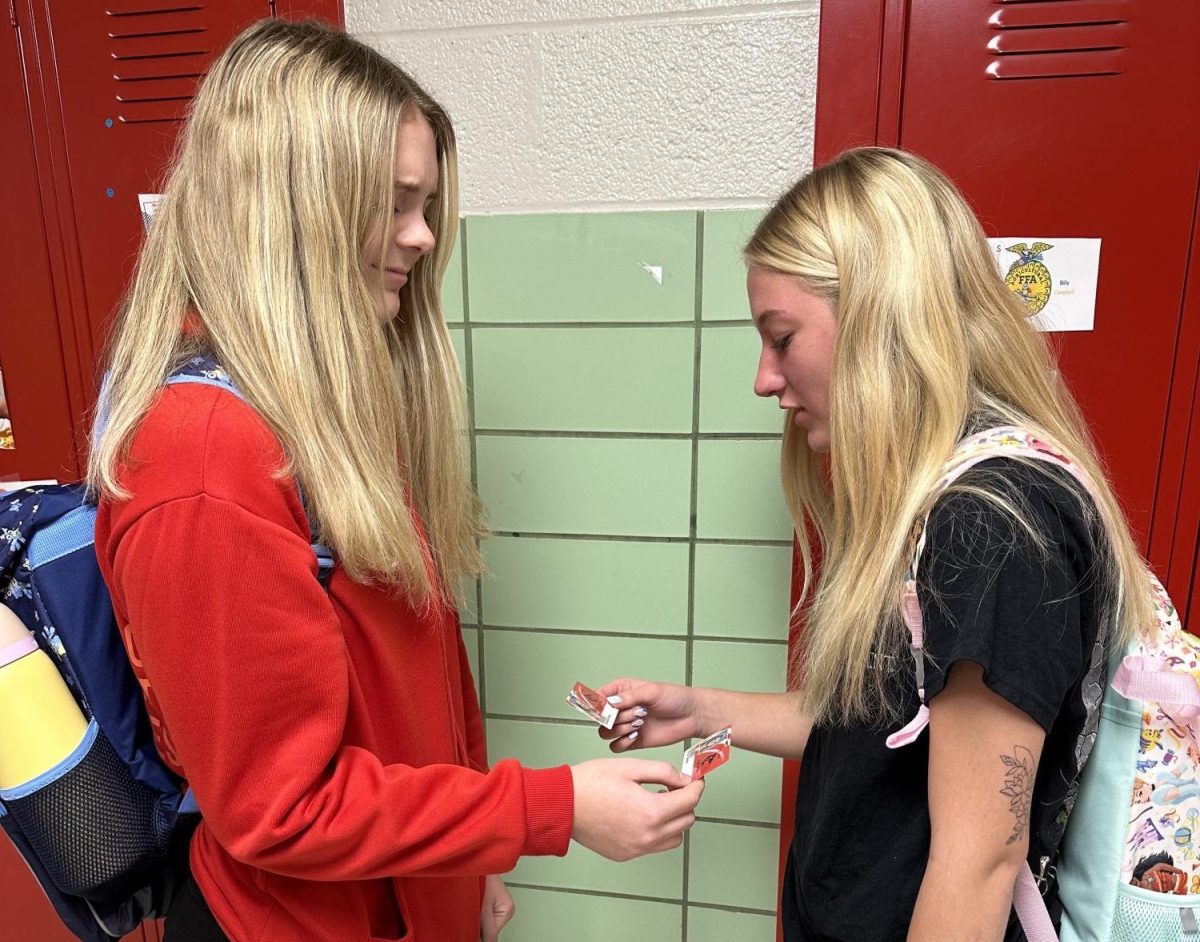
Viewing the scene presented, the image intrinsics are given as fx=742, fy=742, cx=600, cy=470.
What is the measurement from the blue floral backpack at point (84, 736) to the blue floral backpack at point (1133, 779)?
872 mm

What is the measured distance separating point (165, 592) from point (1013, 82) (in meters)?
1.46

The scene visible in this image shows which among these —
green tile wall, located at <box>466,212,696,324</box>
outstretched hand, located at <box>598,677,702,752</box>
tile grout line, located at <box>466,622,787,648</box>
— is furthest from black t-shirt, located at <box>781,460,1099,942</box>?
green tile wall, located at <box>466,212,696,324</box>

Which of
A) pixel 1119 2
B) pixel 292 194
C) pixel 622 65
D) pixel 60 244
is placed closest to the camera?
pixel 292 194

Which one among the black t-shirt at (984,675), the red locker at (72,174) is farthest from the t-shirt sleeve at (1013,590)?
the red locker at (72,174)

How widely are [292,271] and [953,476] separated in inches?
30.6

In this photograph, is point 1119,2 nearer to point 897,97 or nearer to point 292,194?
point 897,97

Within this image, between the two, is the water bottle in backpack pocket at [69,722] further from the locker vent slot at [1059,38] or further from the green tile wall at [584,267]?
the locker vent slot at [1059,38]

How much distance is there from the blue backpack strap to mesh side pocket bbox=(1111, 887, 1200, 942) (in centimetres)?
102

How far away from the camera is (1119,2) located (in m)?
1.20

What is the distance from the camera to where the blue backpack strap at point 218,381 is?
788 millimetres

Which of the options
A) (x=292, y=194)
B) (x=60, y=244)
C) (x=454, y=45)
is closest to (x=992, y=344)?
(x=292, y=194)

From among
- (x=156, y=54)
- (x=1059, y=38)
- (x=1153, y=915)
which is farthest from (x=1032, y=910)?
(x=156, y=54)

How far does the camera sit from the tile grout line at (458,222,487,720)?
1.45 m

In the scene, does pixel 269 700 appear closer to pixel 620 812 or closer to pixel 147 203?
pixel 620 812
